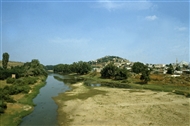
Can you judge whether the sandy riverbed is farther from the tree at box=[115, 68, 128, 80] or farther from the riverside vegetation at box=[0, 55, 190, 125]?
the tree at box=[115, 68, 128, 80]

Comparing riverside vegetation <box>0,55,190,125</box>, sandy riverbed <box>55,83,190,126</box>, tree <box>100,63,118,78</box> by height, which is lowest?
sandy riverbed <box>55,83,190,126</box>

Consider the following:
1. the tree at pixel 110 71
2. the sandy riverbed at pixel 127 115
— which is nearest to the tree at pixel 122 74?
the tree at pixel 110 71

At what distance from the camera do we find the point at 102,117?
30125mm

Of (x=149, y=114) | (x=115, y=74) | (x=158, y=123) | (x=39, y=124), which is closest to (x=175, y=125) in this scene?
(x=158, y=123)

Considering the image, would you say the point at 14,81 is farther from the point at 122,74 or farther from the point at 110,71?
the point at 110,71

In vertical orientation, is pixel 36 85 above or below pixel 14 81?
below

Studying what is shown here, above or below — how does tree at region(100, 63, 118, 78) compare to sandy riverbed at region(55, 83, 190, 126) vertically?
above

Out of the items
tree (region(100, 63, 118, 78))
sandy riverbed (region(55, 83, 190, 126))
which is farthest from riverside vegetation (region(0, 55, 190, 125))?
sandy riverbed (region(55, 83, 190, 126))

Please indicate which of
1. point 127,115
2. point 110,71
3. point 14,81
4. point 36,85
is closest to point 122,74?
point 110,71

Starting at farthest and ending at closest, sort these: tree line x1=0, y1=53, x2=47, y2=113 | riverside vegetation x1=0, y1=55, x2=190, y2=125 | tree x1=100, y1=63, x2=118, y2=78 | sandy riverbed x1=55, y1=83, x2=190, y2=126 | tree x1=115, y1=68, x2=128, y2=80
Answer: tree x1=100, y1=63, x2=118, y2=78 < tree x1=115, y1=68, x2=128, y2=80 < tree line x1=0, y1=53, x2=47, y2=113 < riverside vegetation x1=0, y1=55, x2=190, y2=125 < sandy riverbed x1=55, y1=83, x2=190, y2=126

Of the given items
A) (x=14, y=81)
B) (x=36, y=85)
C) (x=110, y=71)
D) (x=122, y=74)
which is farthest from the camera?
(x=110, y=71)

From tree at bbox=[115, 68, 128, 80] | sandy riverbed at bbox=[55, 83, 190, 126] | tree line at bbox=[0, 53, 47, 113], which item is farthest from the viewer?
tree at bbox=[115, 68, 128, 80]

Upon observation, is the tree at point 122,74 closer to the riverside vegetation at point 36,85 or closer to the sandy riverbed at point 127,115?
the riverside vegetation at point 36,85

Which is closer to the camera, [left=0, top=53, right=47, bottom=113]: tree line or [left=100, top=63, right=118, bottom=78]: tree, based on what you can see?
[left=0, top=53, right=47, bottom=113]: tree line
